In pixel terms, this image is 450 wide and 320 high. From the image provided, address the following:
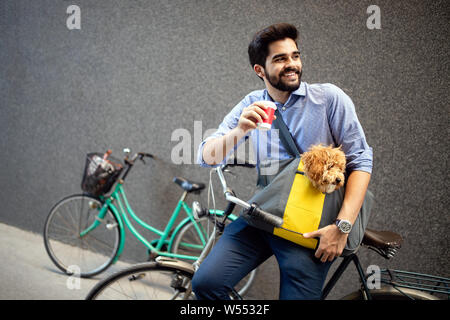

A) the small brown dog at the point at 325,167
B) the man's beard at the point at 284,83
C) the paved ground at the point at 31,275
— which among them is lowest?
the paved ground at the point at 31,275

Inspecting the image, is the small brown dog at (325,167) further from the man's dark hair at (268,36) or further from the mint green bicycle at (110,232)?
the mint green bicycle at (110,232)

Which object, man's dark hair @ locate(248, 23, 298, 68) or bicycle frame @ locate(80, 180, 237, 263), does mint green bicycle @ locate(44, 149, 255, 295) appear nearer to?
bicycle frame @ locate(80, 180, 237, 263)

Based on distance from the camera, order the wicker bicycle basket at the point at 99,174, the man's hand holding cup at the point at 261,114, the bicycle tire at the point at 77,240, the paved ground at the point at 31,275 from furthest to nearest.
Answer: the bicycle tire at the point at 77,240 → the wicker bicycle basket at the point at 99,174 → the paved ground at the point at 31,275 → the man's hand holding cup at the point at 261,114

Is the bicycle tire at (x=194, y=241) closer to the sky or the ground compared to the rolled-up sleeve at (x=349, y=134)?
closer to the ground

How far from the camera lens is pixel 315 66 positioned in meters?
1.91

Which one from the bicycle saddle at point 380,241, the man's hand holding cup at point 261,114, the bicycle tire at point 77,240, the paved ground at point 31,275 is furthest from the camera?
the bicycle tire at point 77,240

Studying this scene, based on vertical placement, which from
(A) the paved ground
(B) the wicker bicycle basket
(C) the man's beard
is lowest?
(A) the paved ground

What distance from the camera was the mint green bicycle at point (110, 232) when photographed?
2.15 metres

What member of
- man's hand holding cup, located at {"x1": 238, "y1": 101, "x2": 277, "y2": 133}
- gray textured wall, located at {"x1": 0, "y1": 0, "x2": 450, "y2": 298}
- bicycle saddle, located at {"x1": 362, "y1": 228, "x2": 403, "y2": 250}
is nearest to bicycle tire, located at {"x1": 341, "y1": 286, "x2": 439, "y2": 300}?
bicycle saddle, located at {"x1": 362, "y1": 228, "x2": 403, "y2": 250}

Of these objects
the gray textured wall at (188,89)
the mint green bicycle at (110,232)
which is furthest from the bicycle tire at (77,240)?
the gray textured wall at (188,89)

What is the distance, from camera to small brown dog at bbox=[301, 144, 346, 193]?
1.00 m

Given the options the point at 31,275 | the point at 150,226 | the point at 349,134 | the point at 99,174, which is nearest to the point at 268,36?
the point at 349,134

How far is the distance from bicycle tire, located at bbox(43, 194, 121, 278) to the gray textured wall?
0.21 meters

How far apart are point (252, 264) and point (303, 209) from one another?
312 millimetres
